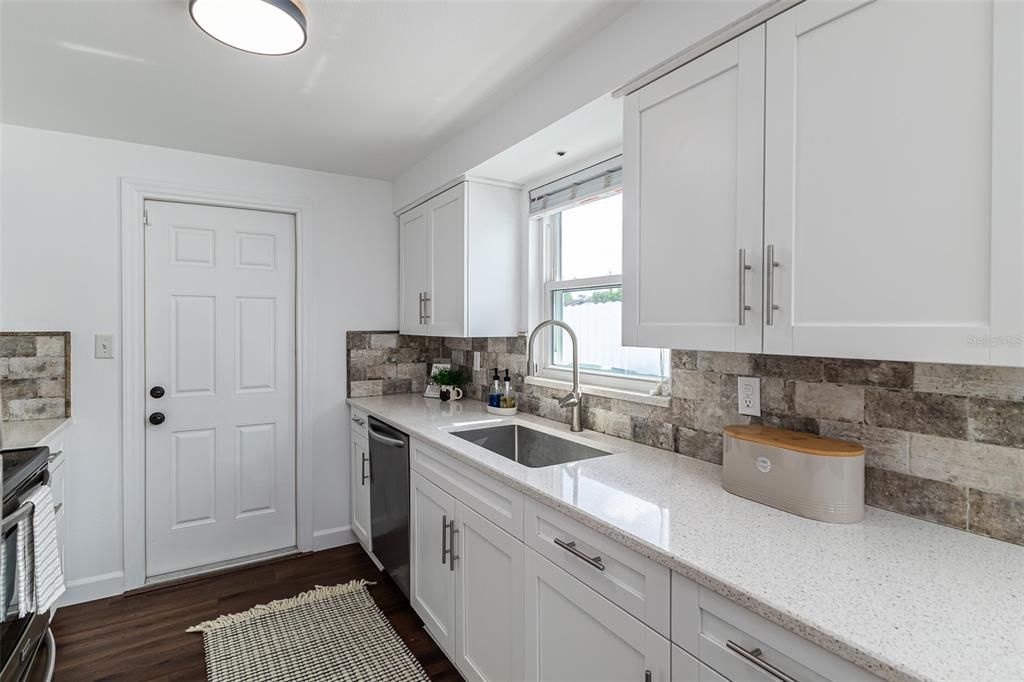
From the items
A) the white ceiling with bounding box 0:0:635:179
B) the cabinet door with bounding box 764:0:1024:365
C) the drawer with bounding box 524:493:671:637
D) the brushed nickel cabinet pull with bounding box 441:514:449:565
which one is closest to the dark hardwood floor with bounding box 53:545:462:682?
the brushed nickel cabinet pull with bounding box 441:514:449:565

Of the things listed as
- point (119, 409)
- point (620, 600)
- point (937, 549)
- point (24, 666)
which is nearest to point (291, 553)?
point (119, 409)

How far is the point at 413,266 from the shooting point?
10.8 ft

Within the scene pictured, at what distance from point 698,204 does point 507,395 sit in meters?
1.57

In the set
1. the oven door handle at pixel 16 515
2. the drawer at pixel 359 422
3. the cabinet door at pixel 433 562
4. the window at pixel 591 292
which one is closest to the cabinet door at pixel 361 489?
the drawer at pixel 359 422

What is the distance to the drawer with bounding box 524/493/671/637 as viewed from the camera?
116cm

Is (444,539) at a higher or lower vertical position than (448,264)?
lower

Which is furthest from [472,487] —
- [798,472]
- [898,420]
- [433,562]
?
[898,420]

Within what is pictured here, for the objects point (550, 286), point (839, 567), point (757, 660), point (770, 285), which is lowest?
point (757, 660)

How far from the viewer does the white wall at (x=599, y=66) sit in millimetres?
1429

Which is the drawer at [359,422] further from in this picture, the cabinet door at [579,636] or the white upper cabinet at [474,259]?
the cabinet door at [579,636]

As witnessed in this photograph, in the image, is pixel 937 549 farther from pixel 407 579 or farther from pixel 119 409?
pixel 119 409

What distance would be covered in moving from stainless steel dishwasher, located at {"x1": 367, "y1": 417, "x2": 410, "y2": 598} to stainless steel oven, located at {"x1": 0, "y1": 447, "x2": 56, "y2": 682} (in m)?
1.29

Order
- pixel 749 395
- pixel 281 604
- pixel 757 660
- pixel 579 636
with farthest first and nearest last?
pixel 281 604 < pixel 749 395 < pixel 579 636 < pixel 757 660

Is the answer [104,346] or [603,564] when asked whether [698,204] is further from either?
[104,346]
